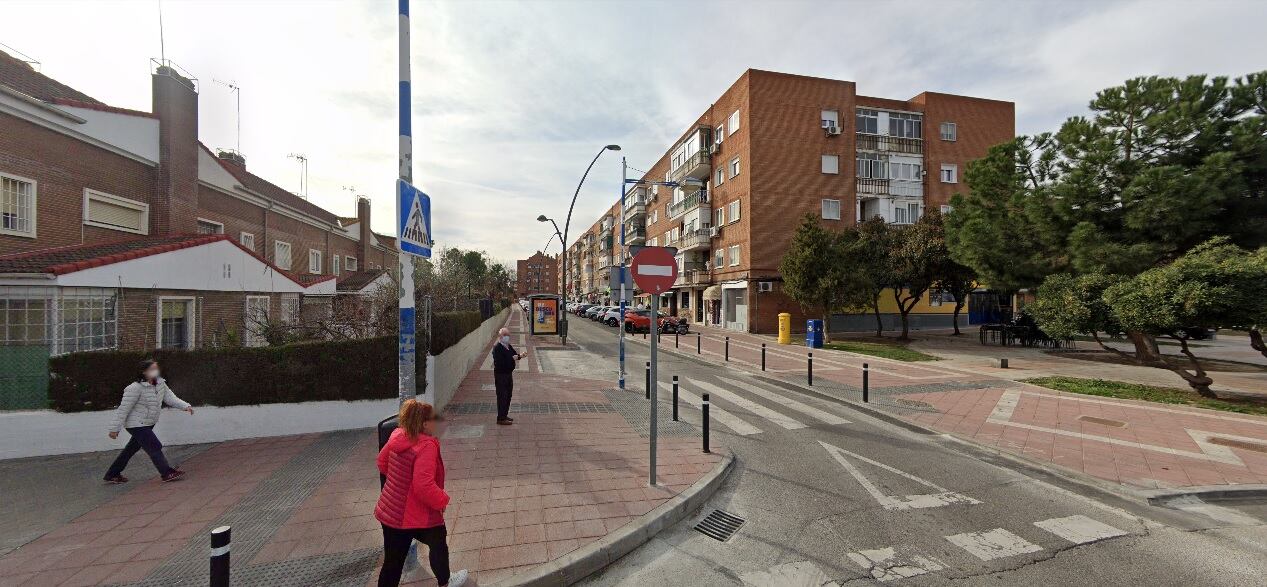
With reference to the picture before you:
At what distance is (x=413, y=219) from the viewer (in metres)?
3.90

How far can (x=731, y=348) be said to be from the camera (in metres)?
20.9

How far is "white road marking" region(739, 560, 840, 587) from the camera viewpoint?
366 centimetres

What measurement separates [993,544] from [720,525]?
241 centimetres

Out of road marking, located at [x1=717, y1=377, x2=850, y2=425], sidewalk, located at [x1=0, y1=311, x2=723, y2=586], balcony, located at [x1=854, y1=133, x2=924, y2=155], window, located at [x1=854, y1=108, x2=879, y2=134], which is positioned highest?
window, located at [x1=854, y1=108, x2=879, y2=134]

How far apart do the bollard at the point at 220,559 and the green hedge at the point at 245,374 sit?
5.54m

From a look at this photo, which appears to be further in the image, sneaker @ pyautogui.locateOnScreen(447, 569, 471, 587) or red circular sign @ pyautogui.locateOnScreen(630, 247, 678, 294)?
red circular sign @ pyautogui.locateOnScreen(630, 247, 678, 294)

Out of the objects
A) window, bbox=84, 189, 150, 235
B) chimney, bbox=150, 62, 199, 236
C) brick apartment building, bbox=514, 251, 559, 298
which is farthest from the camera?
brick apartment building, bbox=514, 251, 559, 298

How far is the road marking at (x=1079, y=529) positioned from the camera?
4.34m

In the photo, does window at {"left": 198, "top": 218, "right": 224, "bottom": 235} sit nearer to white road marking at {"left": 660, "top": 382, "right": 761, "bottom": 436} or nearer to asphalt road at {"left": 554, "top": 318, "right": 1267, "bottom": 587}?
white road marking at {"left": 660, "top": 382, "right": 761, "bottom": 436}

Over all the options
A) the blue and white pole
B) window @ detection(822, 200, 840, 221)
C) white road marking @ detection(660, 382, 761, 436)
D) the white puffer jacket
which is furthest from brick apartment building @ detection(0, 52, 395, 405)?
window @ detection(822, 200, 840, 221)

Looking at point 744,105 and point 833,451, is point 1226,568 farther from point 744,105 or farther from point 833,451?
point 744,105

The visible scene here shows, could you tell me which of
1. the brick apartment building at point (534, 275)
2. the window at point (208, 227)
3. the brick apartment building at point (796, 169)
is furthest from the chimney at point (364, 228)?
the brick apartment building at point (534, 275)

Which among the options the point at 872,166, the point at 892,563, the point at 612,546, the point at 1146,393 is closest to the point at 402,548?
the point at 612,546

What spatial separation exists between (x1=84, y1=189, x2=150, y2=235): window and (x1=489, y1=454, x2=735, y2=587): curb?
16044 mm
